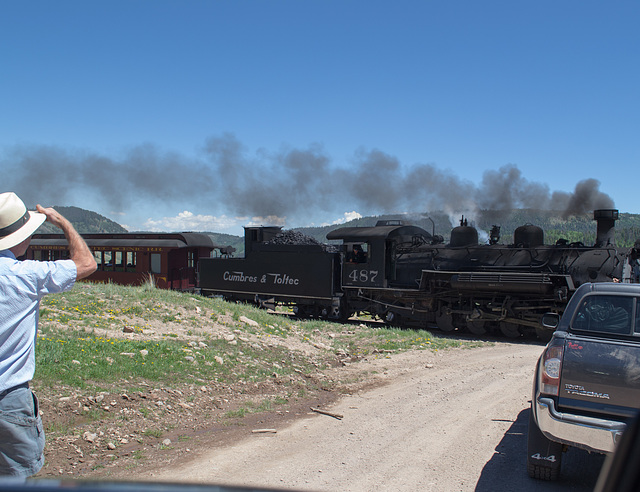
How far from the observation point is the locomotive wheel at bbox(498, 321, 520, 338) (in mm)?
13781

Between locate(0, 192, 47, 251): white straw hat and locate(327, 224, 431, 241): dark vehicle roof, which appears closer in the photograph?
locate(0, 192, 47, 251): white straw hat

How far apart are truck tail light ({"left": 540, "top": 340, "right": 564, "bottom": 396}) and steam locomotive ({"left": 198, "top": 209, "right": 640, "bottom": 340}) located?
9.69 m

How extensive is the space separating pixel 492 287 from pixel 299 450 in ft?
31.9

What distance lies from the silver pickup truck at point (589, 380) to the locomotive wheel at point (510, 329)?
32.9 ft

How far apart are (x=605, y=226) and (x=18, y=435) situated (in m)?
14.8

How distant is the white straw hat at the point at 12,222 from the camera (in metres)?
2.70

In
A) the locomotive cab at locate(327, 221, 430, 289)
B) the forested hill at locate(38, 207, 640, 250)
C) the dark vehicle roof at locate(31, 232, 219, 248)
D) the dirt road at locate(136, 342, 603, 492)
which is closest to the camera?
the dirt road at locate(136, 342, 603, 492)

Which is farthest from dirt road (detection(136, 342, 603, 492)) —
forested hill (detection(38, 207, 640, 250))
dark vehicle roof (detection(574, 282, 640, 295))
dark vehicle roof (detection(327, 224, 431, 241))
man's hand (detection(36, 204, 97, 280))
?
forested hill (detection(38, 207, 640, 250))

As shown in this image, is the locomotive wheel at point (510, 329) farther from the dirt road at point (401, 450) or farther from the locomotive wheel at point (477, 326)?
the dirt road at point (401, 450)

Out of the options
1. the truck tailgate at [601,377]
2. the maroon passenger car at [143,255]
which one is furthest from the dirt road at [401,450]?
the maroon passenger car at [143,255]

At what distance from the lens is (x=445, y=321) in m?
14.7

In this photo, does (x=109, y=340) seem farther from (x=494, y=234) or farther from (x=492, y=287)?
(x=494, y=234)

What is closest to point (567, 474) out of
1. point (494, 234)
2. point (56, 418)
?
point (56, 418)

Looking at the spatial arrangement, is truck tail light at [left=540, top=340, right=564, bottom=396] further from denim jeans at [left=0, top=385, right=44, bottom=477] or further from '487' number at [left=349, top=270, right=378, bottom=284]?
'487' number at [left=349, top=270, right=378, bottom=284]
